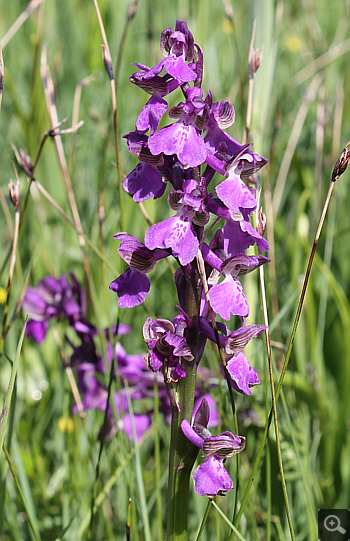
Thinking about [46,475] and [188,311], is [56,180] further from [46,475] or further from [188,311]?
[188,311]

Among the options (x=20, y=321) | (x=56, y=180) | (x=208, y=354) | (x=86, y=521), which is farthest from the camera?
(x=56, y=180)

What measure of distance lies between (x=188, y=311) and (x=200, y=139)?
227 millimetres

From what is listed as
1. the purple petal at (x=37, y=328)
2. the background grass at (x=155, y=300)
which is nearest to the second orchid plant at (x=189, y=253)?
the background grass at (x=155, y=300)

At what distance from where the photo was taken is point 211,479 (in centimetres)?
66

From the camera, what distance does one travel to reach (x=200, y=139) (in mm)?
661

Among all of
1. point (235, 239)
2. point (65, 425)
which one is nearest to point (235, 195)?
point (235, 239)

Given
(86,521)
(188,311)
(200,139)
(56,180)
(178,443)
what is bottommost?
(86,521)

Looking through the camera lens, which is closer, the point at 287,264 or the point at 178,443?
the point at 178,443

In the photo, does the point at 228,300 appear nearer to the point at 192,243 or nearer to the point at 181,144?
the point at 192,243

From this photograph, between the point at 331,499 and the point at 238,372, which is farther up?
the point at 238,372

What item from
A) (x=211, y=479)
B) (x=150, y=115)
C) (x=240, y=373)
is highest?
(x=150, y=115)

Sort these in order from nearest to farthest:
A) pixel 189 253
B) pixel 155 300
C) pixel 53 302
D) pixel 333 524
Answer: pixel 189 253, pixel 333 524, pixel 53 302, pixel 155 300

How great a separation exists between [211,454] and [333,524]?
27.2 inches

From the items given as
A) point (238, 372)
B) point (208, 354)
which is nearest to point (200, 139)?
point (238, 372)
